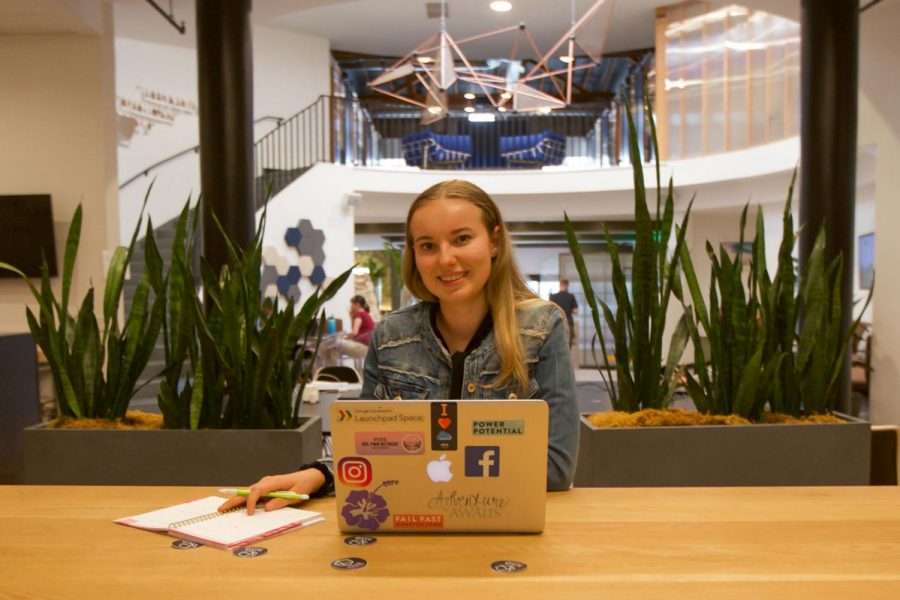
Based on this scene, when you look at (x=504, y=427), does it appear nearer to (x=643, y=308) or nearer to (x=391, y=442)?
(x=391, y=442)

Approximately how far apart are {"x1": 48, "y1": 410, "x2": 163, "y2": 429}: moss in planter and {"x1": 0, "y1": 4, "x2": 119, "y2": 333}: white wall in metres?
2.84

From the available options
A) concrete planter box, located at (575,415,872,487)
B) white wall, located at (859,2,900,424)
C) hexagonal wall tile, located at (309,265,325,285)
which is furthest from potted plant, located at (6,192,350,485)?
hexagonal wall tile, located at (309,265,325,285)

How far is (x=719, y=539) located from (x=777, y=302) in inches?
54.0

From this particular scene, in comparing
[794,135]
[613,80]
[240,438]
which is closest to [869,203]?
[794,135]

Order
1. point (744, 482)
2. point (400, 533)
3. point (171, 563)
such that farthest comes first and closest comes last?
point (744, 482), point (400, 533), point (171, 563)

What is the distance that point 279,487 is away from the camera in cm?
129

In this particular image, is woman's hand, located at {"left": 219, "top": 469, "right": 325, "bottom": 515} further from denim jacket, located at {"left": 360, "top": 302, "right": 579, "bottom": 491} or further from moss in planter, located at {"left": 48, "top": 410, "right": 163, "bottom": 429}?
moss in planter, located at {"left": 48, "top": 410, "right": 163, "bottom": 429}

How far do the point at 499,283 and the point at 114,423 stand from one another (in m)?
1.41

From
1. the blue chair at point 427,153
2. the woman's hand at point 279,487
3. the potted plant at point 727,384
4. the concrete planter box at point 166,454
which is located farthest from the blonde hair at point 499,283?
the blue chair at point 427,153

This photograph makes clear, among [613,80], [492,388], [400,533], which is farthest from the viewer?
[613,80]

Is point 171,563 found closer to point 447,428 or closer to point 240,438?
point 447,428

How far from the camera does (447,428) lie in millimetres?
1038

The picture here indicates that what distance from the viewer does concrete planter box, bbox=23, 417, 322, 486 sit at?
2.19 metres

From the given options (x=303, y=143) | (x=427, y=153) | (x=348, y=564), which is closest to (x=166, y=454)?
(x=348, y=564)
